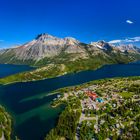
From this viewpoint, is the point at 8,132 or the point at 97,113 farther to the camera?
the point at 97,113

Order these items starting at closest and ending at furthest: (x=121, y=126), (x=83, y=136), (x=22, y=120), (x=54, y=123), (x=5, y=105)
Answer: (x=83, y=136) < (x=121, y=126) < (x=54, y=123) < (x=22, y=120) < (x=5, y=105)

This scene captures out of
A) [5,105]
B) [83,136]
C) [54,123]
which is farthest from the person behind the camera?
[5,105]

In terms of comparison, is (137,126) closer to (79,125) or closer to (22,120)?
(79,125)

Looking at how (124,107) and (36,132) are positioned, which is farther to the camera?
(124,107)

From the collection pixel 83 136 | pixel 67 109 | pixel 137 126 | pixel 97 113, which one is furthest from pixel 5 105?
pixel 137 126

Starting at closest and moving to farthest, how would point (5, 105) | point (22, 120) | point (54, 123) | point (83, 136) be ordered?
point (83, 136) → point (54, 123) → point (22, 120) → point (5, 105)

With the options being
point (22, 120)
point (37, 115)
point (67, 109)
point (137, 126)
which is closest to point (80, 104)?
point (67, 109)

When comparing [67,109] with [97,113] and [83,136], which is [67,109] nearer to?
[97,113]
